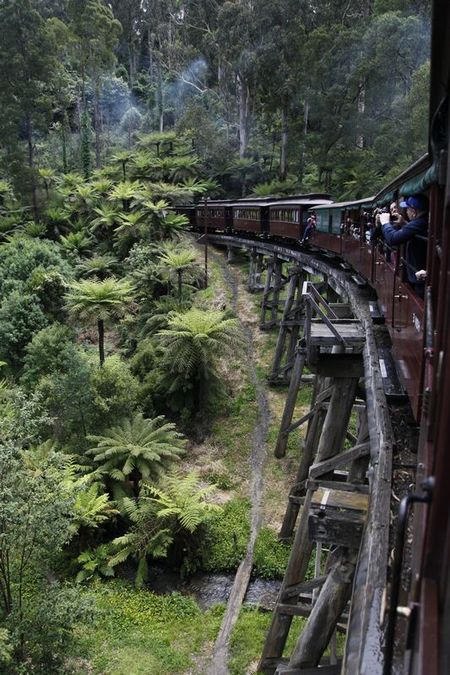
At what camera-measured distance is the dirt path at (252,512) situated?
8065mm

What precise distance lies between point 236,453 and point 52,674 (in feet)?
21.7

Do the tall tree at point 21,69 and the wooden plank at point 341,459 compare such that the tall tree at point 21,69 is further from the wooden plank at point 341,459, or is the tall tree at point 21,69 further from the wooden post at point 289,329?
the wooden plank at point 341,459

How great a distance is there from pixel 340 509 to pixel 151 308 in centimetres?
1471

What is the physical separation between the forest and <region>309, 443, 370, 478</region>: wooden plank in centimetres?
351

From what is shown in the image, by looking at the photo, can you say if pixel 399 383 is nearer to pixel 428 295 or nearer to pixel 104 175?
pixel 428 295

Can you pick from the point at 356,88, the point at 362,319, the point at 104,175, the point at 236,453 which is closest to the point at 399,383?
the point at 362,319

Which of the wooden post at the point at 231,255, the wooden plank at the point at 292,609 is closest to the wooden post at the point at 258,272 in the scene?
the wooden post at the point at 231,255

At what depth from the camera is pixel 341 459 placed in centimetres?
589

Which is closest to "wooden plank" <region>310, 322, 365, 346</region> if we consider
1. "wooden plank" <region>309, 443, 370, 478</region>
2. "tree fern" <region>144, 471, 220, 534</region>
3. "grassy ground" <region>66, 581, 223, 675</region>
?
"wooden plank" <region>309, 443, 370, 478</region>

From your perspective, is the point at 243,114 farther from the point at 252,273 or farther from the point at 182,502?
the point at 182,502

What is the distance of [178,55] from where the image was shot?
42.5m

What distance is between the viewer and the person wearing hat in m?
4.36

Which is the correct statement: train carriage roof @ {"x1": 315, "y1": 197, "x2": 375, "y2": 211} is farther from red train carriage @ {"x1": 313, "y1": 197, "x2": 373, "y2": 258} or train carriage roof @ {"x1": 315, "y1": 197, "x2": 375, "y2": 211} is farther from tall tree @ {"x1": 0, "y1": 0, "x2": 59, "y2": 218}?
tall tree @ {"x1": 0, "y1": 0, "x2": 59, "y2": 218}

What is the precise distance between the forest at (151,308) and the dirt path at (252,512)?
0.49ft
